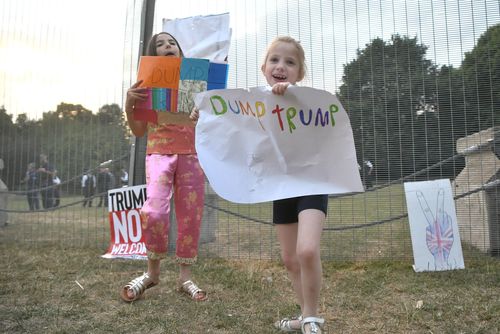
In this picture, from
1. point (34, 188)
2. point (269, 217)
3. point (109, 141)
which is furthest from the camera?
point (34, 188)

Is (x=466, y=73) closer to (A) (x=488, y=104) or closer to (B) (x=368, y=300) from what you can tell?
(A) (x=488, y=104)

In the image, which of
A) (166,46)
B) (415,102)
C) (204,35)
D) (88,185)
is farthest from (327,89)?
(88,185)

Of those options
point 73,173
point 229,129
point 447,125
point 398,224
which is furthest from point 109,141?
point 447,125

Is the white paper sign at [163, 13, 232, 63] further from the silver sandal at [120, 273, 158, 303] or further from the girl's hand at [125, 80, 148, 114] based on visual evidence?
the silver sandal at [120, 273, 158, 303]

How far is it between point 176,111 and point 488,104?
2244 mm

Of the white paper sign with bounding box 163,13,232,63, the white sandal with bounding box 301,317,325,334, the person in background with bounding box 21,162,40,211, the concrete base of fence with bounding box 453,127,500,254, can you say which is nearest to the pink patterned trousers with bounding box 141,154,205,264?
the white sandal with bounding box 301,317,325,334

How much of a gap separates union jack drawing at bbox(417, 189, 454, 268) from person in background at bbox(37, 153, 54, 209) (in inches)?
130

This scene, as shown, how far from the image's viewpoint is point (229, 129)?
1.68 meters

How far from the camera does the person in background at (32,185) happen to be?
3.95m

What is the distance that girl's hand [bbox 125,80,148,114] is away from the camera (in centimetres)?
213

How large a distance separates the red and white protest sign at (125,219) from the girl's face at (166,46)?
50.7 inches

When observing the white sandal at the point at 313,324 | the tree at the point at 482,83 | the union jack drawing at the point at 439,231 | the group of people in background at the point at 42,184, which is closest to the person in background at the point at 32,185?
the group of people in background at the point at 42,184

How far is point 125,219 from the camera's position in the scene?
328cm

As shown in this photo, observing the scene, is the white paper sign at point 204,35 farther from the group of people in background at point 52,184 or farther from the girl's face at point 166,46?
the group of people in background at point 52,184
